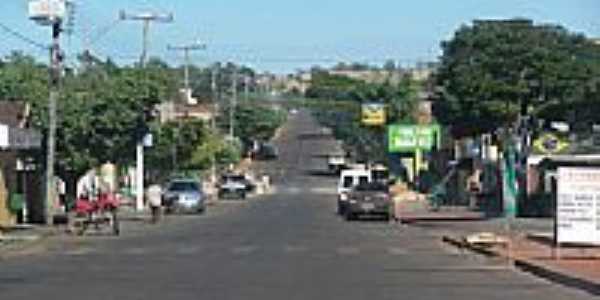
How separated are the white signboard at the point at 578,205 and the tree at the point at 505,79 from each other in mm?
53259

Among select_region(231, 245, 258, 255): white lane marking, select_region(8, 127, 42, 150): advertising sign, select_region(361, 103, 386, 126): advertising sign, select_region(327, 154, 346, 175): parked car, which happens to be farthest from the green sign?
select_region(231, 245, 258, 255): white lane marking

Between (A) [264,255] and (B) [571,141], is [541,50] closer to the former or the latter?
(B) [571,141]

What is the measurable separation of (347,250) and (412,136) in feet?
258

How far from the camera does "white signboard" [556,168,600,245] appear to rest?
29.2 meters

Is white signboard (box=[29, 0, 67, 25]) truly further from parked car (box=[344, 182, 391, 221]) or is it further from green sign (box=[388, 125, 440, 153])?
green sign (box=[388, 125, 440, 153])

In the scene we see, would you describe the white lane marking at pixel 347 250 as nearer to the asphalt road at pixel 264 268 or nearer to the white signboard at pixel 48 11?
the asphalt road at pixel 264 268

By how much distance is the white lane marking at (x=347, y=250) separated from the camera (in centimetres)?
3513

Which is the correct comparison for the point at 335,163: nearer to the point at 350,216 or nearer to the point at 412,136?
the point at 412,136

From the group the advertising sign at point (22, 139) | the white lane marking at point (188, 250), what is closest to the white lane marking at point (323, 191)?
the advertising sign at point (22, 139)

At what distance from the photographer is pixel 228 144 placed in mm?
144250

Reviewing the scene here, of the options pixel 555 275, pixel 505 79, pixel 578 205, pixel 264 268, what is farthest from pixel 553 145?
pixel 555 275

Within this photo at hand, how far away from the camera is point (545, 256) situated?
104 feet

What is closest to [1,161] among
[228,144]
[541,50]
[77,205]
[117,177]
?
[77,205]

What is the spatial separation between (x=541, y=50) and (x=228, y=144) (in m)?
60.3
